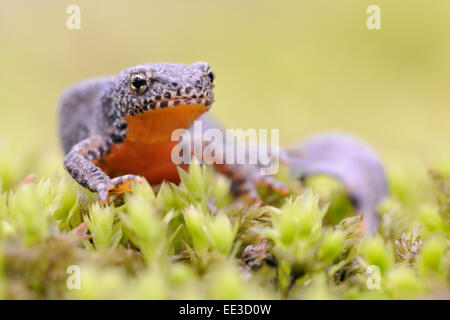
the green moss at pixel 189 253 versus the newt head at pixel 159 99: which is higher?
the newt head at pixel 159 99

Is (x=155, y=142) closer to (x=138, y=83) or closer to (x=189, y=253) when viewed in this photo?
(x=138, y=83)

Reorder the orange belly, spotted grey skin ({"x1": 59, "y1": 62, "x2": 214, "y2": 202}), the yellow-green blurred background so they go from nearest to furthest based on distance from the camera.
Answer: spotted grey skin ({"x1": 59, "y1": 62, "x2": 214, "y2": 202}), the orange belly, the yellow-green blurred background

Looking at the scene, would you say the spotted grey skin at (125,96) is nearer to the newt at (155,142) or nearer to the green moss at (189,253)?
the newt at (155,142)

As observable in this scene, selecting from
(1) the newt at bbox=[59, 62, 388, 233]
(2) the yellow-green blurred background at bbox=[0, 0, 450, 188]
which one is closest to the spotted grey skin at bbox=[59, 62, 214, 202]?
(1) the newt at bbox=[59, 62, 388, 233]

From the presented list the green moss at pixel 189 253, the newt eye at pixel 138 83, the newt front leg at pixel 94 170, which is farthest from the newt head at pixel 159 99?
the green moss at pixel 189 253

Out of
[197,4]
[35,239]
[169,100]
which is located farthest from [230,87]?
[35,239]

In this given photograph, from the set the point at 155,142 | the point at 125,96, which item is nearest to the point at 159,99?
the point at 125,96

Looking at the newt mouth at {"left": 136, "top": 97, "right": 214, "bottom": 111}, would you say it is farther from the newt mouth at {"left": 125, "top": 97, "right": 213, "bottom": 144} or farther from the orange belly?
the orange belly
